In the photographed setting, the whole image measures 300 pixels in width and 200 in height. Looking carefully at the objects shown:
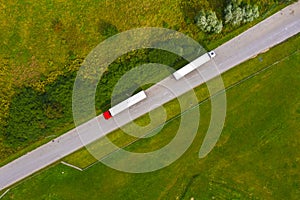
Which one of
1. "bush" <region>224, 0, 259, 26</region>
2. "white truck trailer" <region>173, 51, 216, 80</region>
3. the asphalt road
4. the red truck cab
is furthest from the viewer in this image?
the asphalt road

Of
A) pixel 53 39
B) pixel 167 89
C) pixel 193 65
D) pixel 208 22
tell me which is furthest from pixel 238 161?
pixel 53 39

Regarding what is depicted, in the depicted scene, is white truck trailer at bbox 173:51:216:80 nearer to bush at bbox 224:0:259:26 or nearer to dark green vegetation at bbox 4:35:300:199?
dark green vegetation at bbox 4:35:300:199

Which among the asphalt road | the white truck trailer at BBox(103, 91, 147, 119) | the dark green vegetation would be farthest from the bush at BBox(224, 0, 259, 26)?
the white truck trailer at BBox(103, 91, 147, 119)

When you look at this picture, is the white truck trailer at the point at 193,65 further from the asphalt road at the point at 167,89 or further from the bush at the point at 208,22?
the bush at the point at 208,22

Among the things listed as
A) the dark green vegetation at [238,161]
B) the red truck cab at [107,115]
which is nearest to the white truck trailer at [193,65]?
the dark green vegetation at [238,161]

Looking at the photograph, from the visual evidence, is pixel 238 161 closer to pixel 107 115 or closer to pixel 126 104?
pixel 126 104
